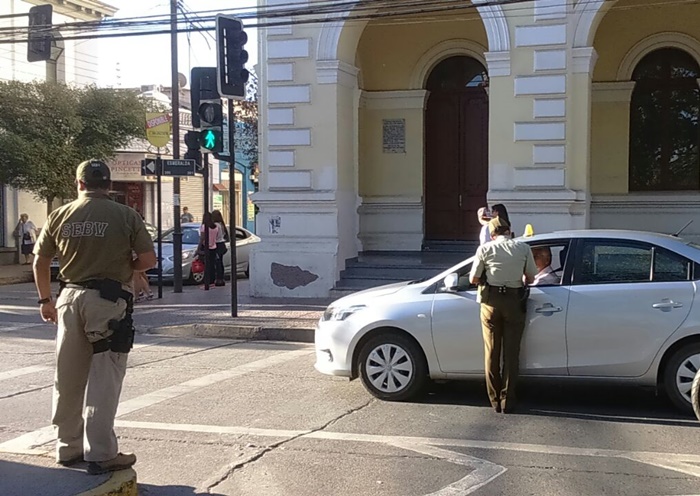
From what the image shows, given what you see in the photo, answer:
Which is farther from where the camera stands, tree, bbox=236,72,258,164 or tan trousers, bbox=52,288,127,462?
tree, bbox=236,72,258,164

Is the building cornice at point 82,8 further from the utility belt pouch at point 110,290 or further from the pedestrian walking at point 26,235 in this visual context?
the utility belt pouch at point 110,290

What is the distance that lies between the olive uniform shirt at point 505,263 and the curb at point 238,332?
4.95 metres

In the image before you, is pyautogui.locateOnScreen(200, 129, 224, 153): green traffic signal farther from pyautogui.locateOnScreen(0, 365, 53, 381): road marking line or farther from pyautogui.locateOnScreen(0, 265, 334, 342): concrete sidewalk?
pyautogui.locateOnScreen(0, 365, 53, 381): road marking line

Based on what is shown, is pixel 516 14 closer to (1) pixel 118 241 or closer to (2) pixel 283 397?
(2) pixel 283 397

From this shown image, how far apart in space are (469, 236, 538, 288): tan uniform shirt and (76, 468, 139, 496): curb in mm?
3375

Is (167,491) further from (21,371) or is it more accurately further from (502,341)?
(21,371)

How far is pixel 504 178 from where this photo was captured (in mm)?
14219

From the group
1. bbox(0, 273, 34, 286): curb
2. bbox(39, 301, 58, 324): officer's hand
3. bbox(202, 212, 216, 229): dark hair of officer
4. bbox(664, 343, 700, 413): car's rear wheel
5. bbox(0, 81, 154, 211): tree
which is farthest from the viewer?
bbox(0, 81, 154, 211): tree

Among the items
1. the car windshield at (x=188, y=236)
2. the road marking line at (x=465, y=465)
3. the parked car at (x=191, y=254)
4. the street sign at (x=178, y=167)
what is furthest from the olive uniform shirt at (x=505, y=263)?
the car windshield at (x=188, y=236)

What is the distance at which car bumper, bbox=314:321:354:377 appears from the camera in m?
7.89

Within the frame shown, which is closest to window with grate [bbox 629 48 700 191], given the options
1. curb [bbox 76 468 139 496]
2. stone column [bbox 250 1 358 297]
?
stone column [bbox 250 1 358 297]

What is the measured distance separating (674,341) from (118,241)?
4.50 metres

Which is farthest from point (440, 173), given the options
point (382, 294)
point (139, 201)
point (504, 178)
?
point (139, 201)

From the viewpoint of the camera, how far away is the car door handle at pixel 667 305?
6996 millimetres
